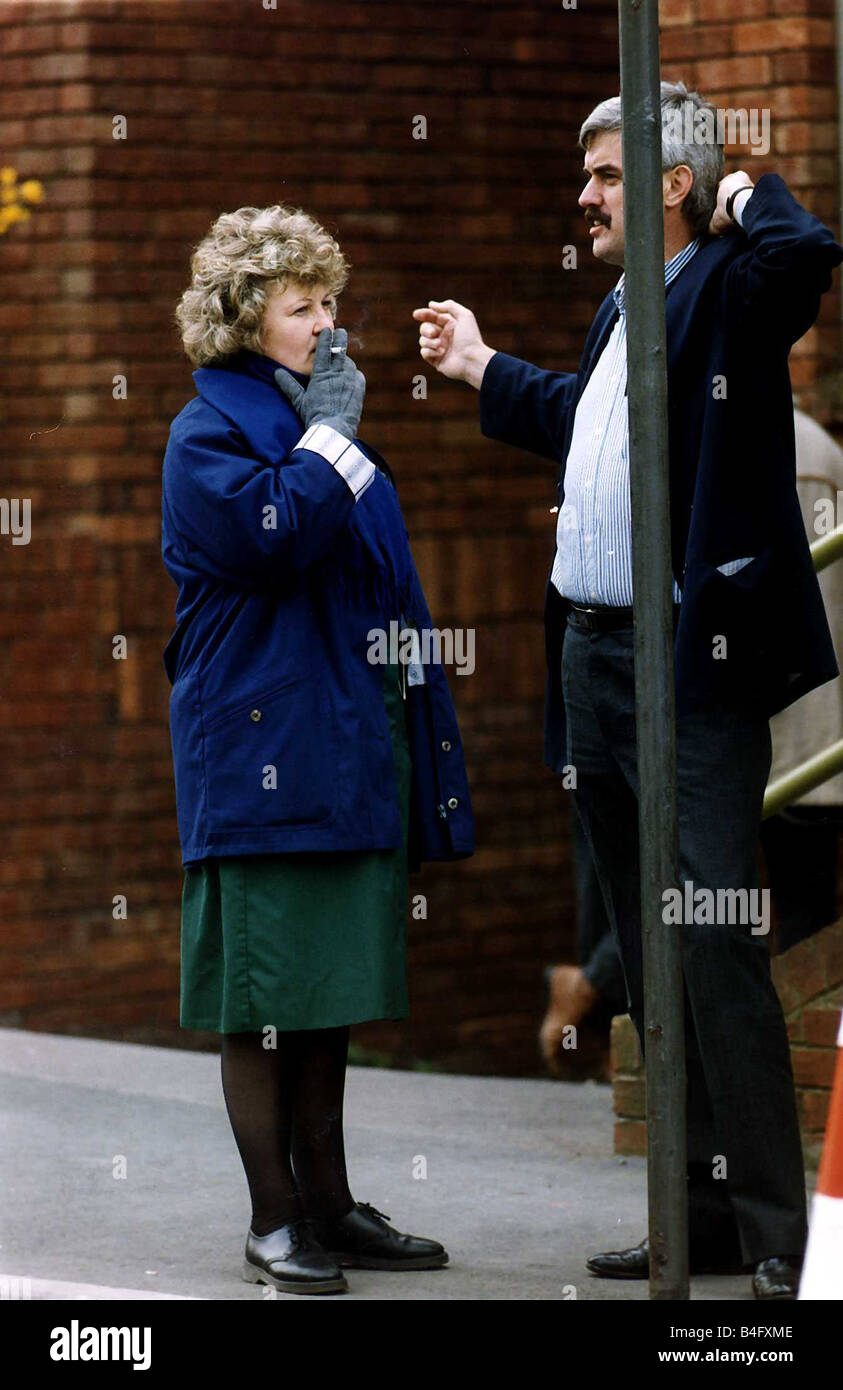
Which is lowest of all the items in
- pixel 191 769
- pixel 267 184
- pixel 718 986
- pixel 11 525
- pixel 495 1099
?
pixel 495 1099

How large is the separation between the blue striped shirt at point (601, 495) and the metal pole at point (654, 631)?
0.75 meters

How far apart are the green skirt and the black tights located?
10 cm

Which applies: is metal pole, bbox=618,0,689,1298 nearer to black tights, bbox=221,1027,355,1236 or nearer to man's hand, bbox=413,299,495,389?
Answer: black tights, bbox=221,1027,355,1236

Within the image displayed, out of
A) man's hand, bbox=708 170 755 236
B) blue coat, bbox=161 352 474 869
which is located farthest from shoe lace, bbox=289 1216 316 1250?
man's hand, bbox=708 170 755 236

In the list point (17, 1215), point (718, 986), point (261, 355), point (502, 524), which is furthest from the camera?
point (502, 524)

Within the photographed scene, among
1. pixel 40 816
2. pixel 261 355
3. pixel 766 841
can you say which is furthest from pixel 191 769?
pixel 40 816

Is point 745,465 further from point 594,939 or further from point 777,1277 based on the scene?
point 594,939

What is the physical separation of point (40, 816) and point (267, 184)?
204cm

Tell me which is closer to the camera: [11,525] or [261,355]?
[261,355]

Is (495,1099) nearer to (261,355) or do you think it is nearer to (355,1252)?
(355,1252)

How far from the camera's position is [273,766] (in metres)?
4.09

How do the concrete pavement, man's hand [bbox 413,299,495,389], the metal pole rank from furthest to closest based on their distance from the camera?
man's hand [bbox 413,299,495,389], the concrete pavement, the metal pole

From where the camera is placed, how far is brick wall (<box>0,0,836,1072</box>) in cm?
683
